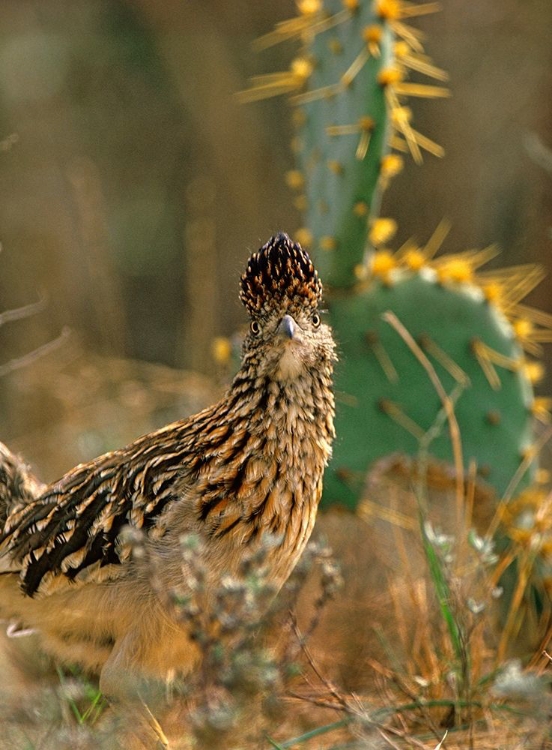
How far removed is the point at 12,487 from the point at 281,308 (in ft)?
4.51

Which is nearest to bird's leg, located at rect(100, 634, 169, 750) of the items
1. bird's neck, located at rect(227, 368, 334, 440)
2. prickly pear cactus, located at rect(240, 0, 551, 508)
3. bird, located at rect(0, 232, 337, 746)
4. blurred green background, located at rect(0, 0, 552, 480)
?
bird, located at rect(0, 232, 337, 746)

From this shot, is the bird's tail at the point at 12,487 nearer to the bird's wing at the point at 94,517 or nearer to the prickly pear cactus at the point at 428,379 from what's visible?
the bird's wing at the point at 94,517

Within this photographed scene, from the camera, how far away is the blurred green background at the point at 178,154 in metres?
9.93

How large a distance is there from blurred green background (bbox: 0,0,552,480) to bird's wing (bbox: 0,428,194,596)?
5077mm

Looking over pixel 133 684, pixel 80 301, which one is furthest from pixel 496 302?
pixel 80 301

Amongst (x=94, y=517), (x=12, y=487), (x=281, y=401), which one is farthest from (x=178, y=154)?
(x=281, y=401)

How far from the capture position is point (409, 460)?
189 inches

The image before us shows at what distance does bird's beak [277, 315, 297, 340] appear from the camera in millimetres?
3191

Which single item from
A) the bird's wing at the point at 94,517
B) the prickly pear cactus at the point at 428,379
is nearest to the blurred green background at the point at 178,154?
the prickly pear cactus at the point at 428,379

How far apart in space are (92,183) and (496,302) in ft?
14.9

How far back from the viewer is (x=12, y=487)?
13.6 ft

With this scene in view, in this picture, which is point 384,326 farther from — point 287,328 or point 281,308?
point 287,328

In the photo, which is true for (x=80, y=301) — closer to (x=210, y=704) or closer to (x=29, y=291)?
(x=29, y=291)

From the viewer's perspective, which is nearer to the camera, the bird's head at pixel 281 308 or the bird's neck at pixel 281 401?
the bird's head at pixel 281 308
